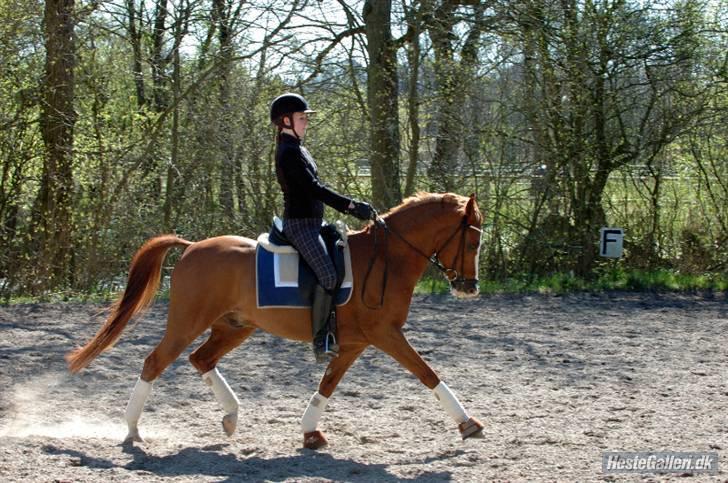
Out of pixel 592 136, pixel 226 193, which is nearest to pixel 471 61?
pixel 592 136

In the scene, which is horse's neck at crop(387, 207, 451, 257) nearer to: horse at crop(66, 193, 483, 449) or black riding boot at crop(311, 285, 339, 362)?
horse at crop(66, 193, 483, 449)

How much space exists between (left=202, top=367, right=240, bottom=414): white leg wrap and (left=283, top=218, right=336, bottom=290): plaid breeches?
1099mm

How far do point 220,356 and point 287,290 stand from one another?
911 mm

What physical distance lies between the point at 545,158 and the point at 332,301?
8222 millimetres

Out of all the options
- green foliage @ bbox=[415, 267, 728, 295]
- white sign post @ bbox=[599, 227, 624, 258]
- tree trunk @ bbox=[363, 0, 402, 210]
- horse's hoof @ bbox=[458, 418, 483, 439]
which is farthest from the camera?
tree trunk @ bbox=[363, 0, 402, 210]

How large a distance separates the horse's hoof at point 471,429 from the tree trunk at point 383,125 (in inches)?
321

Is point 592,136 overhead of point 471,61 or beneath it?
beneath

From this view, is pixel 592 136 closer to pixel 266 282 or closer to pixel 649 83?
pixel 649 83

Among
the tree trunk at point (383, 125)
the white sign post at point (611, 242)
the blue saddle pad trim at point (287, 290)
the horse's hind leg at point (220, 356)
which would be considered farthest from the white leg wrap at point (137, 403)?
the white sign post at point (611, 242)

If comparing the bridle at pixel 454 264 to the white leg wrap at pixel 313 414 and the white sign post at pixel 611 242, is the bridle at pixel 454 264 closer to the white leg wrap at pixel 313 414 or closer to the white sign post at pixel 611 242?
the white leg wrap at pixel 313 414

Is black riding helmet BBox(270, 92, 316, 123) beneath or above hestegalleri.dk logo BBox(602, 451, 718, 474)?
above

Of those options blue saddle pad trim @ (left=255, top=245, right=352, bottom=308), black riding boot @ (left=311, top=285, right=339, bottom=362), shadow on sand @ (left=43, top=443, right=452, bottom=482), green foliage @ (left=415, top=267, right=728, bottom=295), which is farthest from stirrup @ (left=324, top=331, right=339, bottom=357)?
green foliage @ (left=415, top=267, right=728, bottom=295)

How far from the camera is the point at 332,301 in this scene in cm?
611

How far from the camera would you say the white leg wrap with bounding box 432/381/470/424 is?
19.6 feet
